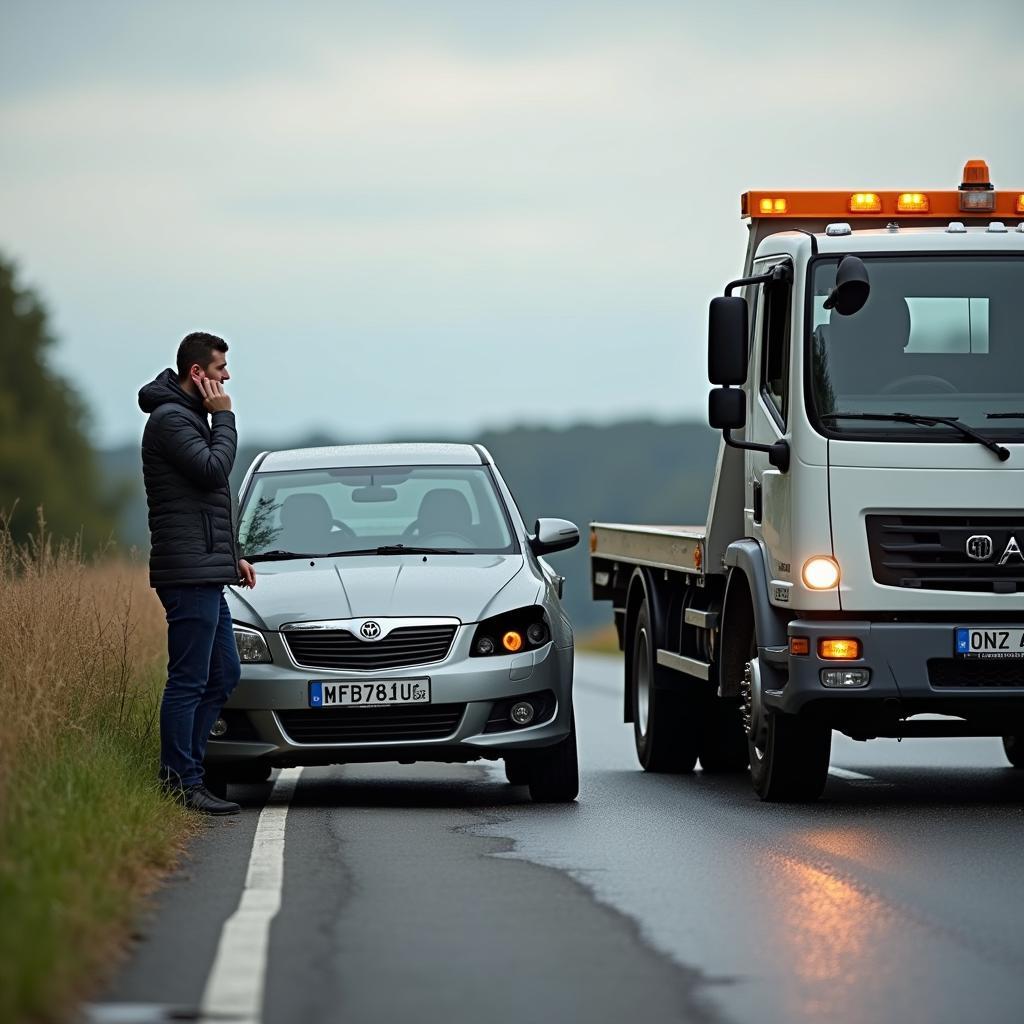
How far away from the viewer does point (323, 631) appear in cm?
1136

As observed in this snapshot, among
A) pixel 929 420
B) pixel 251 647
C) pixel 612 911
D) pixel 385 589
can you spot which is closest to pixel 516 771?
pixel 385 589

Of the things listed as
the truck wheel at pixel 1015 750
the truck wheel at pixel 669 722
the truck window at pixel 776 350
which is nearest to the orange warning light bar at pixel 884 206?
the truck window at pixel 776 350

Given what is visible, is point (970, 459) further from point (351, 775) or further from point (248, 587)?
point (351, 775)

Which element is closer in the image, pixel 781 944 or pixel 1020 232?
pixel 781 944

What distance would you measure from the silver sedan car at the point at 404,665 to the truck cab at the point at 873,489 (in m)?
1.09

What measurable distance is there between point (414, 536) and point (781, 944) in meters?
5.82

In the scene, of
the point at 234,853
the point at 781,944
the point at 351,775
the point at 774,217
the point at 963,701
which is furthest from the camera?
the point at 351,775

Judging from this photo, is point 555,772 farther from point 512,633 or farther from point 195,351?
point 195,351

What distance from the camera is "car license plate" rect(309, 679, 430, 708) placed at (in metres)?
11.2

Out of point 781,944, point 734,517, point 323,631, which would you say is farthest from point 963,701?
point 781,944

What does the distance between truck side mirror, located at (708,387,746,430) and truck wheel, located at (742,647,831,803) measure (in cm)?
127

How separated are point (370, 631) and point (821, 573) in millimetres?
2270

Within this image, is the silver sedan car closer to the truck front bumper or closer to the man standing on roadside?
the man standing on roadside

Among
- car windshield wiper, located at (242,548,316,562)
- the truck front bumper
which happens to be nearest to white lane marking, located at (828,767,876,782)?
the truck front bumper
